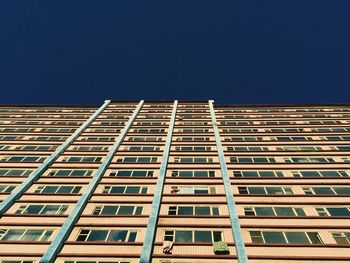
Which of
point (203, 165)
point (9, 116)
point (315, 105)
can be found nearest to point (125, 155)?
point (203, 165)

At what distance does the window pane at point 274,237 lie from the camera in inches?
1040

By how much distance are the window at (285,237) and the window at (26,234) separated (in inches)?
664

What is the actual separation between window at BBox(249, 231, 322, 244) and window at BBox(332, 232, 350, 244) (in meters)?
1.32

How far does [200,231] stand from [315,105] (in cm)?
4218

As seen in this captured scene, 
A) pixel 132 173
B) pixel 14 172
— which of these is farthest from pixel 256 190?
pixel 14 172

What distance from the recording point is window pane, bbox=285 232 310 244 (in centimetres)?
2622

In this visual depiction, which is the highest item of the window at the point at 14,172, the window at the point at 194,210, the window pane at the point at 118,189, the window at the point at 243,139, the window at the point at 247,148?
the window at the point at 243,139

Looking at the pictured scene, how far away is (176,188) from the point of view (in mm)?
34812

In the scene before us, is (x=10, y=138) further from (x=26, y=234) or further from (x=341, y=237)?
(x=341, y=237)

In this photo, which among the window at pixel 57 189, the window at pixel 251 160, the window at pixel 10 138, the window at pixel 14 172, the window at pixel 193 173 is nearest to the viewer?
the window at pixel 57 189

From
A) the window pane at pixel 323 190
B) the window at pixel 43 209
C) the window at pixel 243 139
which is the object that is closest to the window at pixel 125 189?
the window at pixel 43 209

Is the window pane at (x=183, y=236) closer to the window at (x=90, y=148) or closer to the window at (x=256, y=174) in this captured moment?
the window at (x=256, y=174)

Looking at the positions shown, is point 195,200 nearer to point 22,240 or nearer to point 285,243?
point 285,243

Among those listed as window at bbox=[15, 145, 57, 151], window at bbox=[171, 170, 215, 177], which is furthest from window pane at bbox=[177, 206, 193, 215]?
window at bbox=[15, 145, 57, 151]
